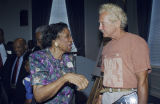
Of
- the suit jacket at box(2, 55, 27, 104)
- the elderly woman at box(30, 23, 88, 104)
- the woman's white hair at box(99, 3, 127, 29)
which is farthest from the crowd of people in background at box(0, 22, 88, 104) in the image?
the suit jacket at box(2, 55, 27, 104)

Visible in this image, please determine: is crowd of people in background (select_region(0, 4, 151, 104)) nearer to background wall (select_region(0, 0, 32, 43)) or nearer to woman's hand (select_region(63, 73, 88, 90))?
woman's hand (select_region(63, 73, 88, 90))

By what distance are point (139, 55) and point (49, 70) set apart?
0.71 meters

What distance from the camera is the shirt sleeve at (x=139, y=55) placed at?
5.62 ft

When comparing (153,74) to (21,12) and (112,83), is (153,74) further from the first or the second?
(21,12)

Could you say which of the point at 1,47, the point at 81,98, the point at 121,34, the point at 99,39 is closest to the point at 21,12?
the point at 99,39

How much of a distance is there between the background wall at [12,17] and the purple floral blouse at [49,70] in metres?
5.99

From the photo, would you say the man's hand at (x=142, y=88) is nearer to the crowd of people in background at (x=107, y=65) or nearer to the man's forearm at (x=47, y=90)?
the crowd of people in background at (x=107, y=65)

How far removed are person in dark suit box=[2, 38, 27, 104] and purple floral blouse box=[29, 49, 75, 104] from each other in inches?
48.2

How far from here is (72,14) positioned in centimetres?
757

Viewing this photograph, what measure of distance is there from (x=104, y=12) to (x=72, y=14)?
18.8 feet

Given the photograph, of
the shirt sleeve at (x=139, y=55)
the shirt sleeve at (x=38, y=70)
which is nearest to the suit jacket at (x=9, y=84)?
the shirt sleeve at (x=38, y=70)

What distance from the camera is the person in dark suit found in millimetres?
2795

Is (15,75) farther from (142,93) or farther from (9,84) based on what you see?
(142,93)

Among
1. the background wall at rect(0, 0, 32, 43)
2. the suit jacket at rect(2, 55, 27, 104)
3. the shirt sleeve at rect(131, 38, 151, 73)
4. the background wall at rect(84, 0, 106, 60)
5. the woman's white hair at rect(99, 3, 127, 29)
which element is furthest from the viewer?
the background wall at rect(84, 0, 106, 60)
